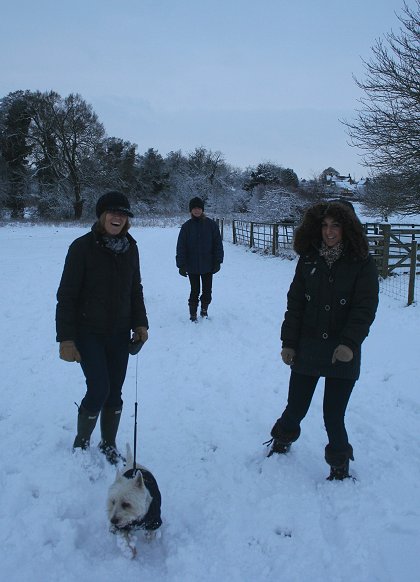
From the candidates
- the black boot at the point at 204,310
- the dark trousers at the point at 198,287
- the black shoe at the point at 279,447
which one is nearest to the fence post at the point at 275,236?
the black boot at the point at 204,310

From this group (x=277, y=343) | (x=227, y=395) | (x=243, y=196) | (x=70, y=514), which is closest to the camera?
(x=70, y=514)

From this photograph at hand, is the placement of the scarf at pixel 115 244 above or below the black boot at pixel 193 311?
above

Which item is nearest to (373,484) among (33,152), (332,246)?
(332,246)

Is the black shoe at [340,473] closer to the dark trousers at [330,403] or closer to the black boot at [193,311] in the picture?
the dark trousers at [330,403]

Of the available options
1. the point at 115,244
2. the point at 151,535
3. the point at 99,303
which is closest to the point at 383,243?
the point at 115,244

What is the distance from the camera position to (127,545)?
235cm

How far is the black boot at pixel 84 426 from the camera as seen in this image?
303 centimetres

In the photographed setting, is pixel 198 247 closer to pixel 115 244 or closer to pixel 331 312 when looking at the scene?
pixel 115 244

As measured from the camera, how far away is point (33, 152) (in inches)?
1470

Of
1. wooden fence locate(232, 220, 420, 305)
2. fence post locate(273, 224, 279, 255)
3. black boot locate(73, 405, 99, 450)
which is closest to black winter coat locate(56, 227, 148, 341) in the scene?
black boot locate(73, 405, 99, 450)

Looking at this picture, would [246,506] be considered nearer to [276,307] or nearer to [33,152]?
[276,307]

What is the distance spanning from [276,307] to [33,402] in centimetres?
523

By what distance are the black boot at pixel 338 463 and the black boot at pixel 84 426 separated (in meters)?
1.69

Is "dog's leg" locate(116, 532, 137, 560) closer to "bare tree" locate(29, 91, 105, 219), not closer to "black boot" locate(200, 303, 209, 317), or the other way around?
"black boot" locate(200, 303, 209, 317)
